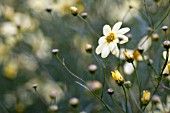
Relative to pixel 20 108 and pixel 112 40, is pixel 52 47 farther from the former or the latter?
pixel 112 40

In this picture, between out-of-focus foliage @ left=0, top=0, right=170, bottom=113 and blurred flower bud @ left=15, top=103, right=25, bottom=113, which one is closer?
out-of-focus foliage @ left=0, top=0, right=170, bottom=113

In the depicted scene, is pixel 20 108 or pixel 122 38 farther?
pixel 20 108

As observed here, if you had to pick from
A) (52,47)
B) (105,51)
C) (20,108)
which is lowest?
(105,51)

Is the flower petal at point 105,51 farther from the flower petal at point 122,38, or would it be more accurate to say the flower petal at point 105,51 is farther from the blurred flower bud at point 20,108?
the blurred flower bud at point 20,108

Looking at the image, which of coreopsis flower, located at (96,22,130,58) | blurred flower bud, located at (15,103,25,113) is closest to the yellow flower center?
coreopsis flower, located at (96,22,130,58)

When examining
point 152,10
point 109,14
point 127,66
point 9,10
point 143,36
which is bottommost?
point 127,66

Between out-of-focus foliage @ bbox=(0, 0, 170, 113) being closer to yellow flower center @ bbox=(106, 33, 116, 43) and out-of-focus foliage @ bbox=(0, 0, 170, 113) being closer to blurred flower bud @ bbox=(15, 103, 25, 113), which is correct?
blurred flower bud @ bbox=(15, 103, 25, 113)

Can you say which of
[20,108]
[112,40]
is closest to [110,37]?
[112,40]

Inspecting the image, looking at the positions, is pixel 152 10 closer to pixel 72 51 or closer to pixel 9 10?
pixel 72 51

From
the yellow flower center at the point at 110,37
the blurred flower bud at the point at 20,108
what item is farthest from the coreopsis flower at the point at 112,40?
the blurred flower bud at the point at 20,108

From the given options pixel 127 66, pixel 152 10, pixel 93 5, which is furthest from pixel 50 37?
pixel 127 66

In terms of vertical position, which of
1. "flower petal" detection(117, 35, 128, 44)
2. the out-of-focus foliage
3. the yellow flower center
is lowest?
"flower petal" detection(117, 35, 128, 44)
